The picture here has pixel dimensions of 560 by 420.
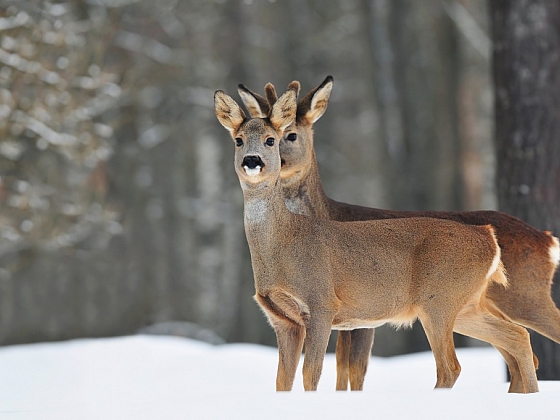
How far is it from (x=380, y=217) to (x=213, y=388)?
3124mm

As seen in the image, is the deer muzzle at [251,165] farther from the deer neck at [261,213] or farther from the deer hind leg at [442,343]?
the deer hind leg at [442,343]

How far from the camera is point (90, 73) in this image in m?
16.9

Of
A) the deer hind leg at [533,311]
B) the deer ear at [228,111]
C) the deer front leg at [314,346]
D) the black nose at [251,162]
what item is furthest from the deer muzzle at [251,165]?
the deer hind leg at [533,311]

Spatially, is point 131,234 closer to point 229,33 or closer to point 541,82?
point 229,33

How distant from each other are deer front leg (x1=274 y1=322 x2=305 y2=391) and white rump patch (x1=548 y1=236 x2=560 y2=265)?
8.67 ft

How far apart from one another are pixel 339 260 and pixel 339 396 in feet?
4.87

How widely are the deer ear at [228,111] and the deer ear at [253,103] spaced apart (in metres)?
0.55

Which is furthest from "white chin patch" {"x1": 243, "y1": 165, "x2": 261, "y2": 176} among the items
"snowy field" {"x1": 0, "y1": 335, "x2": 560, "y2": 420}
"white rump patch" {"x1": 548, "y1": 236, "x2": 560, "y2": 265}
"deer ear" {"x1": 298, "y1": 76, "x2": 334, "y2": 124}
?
"white rump patch" {"x1": 548, "y1": 236, "x2": 560, "y2": 265}

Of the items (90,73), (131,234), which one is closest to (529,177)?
(90,73)

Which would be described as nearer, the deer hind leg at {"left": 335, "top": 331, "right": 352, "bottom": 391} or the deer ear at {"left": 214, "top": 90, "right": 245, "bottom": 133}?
the deer ear at {"left": 214, "top": 90, "right": 245, "bottom": 133}

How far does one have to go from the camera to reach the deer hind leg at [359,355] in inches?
404

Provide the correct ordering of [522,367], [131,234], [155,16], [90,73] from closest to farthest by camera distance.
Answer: [522,367] → [90,73] → [155,16] → [131,234]

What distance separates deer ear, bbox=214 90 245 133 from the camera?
911cm

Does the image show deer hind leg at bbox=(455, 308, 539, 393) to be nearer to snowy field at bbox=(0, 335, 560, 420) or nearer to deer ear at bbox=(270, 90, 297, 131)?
snowy field at bbox=(0, 335, 560, 420)
